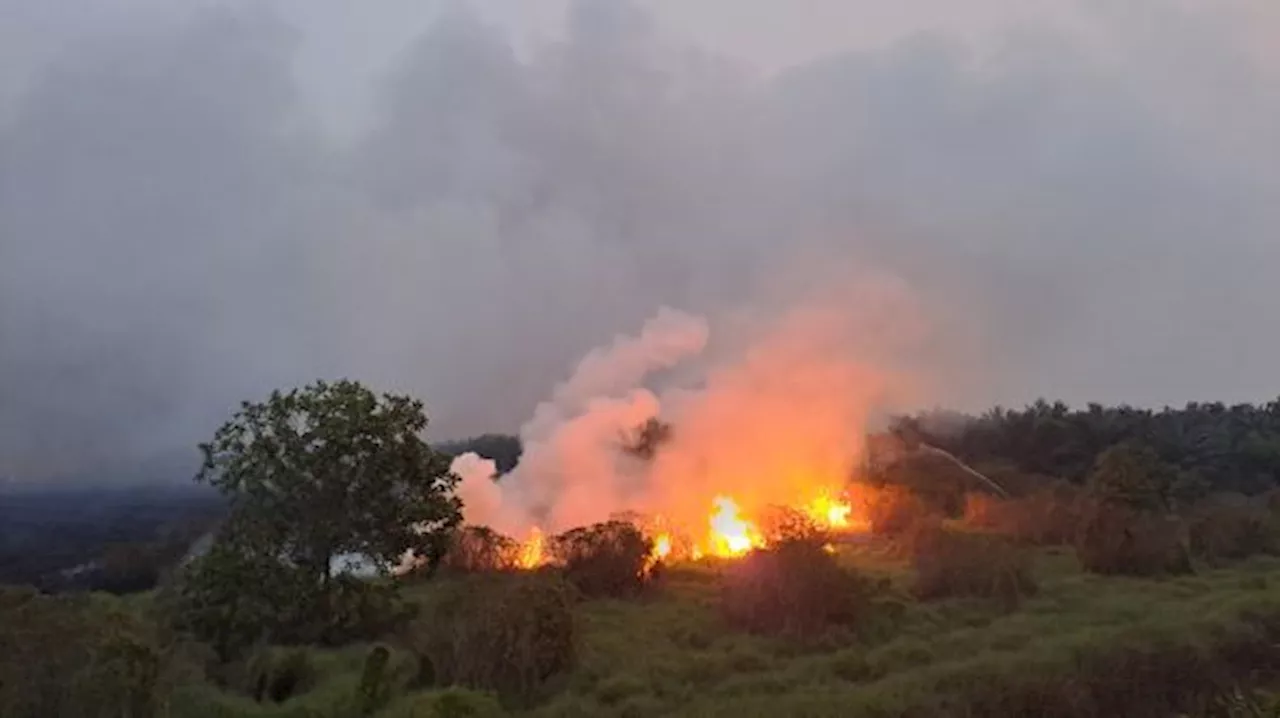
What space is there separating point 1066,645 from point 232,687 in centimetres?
1581

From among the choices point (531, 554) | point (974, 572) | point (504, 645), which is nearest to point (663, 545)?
point (531, 554)

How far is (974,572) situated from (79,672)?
19519 mm

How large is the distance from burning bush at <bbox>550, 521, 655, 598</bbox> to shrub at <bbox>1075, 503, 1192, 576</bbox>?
12321 millimetres

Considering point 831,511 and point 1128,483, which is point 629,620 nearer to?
point 831,511

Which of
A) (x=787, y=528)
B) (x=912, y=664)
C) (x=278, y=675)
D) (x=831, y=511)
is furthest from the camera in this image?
(x=831, y=511)

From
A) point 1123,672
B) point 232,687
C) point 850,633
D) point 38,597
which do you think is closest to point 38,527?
point 38,597

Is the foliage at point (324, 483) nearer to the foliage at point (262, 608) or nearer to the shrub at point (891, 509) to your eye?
the foliage at point (262, 608)

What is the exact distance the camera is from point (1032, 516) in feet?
128

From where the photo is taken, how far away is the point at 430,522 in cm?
2669

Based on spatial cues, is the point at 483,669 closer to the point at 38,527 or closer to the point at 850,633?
the point at 850,633

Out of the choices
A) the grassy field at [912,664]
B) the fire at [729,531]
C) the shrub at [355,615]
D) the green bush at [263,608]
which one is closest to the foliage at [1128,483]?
the grassy field at [912,664]

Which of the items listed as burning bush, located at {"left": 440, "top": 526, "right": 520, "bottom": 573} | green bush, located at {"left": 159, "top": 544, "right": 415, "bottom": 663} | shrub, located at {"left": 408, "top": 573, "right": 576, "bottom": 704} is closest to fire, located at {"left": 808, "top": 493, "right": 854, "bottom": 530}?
burning bush, located at {"left": 440, "top": 526, "right": 520, "bottom": 573}

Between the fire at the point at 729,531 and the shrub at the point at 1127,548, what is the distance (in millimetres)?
9614

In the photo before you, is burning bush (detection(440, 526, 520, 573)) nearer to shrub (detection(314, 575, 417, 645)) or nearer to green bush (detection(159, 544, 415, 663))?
shrub (detection(314, 575, 417, 645))
